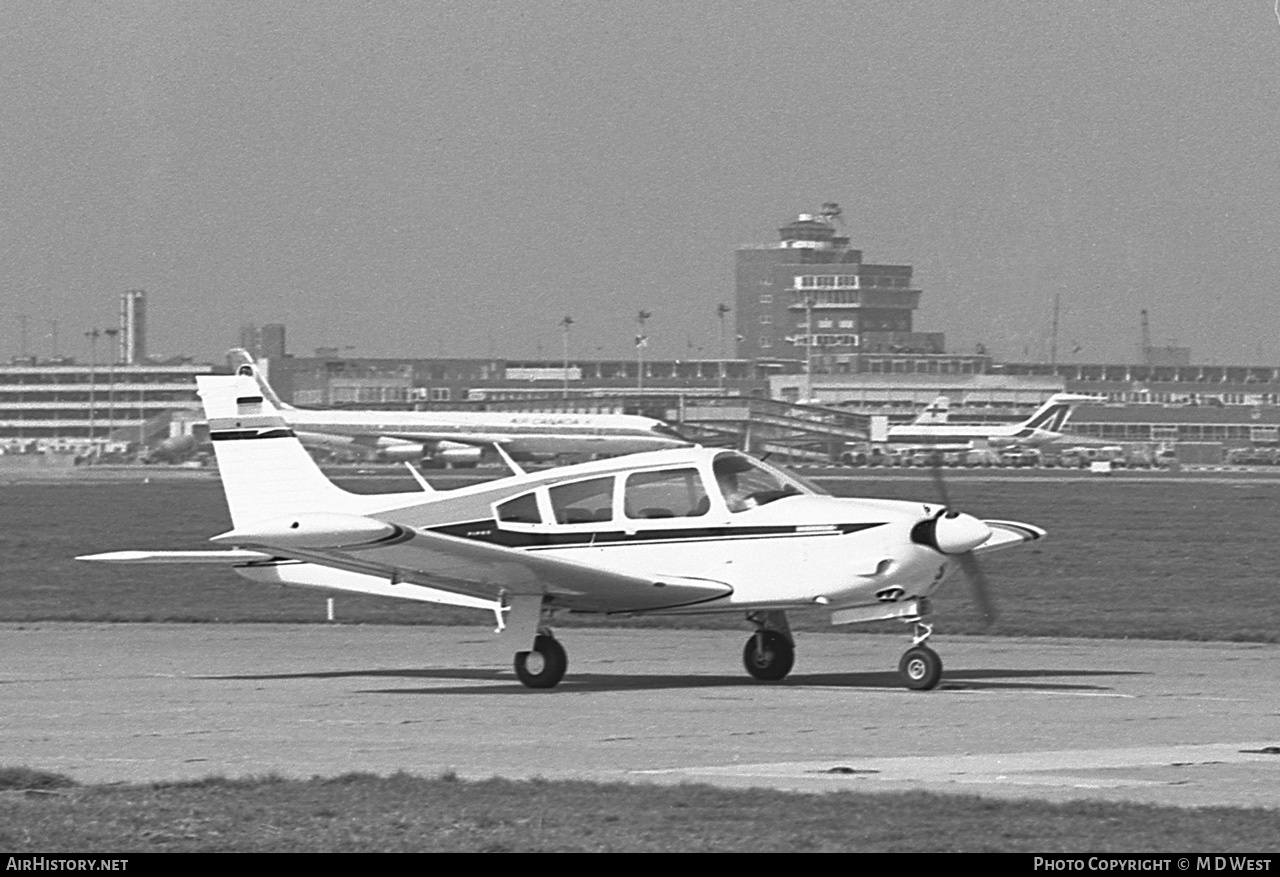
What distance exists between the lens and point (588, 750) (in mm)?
14320

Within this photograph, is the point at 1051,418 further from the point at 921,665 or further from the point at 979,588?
the point at 921,665

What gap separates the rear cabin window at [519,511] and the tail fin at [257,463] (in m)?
2.01

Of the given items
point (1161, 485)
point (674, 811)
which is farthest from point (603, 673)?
point (1161, 485)

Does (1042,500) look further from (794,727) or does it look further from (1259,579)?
(794,727)

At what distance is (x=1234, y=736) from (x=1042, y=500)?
50466 mm

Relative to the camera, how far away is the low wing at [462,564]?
1798 centimetres

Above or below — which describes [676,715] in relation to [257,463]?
below

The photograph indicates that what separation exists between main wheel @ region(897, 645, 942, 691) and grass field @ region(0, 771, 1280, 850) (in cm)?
709

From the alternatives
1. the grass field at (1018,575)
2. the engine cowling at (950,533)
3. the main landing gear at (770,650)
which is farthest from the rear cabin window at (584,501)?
the grass field at (1018,575)

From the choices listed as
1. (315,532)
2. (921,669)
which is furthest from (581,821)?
(921,669)

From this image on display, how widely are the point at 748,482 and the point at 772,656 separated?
1815mm

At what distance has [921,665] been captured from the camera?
60.1 ft

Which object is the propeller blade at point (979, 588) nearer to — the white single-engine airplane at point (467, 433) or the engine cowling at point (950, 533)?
the engine cowling at point (950, 533)

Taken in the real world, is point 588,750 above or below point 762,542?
below
